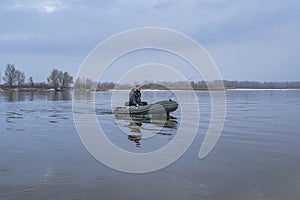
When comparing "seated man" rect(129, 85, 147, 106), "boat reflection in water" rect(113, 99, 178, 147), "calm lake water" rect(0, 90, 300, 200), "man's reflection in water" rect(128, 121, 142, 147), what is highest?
"seated man" rect(129, 85, 147, 106)

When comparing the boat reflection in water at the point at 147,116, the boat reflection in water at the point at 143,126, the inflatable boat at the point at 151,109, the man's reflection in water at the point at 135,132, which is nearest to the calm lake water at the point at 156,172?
the man's reflection in water at the point at 135,132

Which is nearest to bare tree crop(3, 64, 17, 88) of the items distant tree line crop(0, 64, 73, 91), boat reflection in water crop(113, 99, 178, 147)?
distant tree line crop(0, 64, 73, 91)

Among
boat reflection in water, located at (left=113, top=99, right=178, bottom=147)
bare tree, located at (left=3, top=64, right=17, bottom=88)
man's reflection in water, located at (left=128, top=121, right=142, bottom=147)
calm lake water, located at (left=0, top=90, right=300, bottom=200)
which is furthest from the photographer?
bare tree, located at (left=3, top=64, right=17, bottom=88)

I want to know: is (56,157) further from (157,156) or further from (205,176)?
(205,176)

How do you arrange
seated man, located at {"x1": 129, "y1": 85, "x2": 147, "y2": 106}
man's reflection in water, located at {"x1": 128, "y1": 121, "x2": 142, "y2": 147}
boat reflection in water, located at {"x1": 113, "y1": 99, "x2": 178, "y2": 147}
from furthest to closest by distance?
1. seated man, located at {"x1": 129, "y1": 85, "x2": 147, "y2": 106}
2. boat reflection in water, located at {"x1": 113, "y1": 99, "x2": 178, "y2": 147}
3. man's reflection in water, located at {"x1": 128, "y1": 121, "x2": 142, "y2": 147}

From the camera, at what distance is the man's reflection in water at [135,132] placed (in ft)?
48.4

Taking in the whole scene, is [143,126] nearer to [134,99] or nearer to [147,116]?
[147,116]

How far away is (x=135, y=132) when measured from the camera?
56.6 ft

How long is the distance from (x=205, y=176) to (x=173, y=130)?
8.86 metres

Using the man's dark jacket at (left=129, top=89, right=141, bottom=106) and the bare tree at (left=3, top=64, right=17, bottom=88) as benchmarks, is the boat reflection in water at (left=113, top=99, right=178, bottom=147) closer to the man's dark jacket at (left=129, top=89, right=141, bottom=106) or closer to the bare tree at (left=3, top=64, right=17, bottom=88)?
the man's dark jacket at (left=129, top=89, right=141, bottom=106)

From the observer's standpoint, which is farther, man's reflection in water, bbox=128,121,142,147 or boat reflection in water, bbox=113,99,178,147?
boat reflection in water, bbox=113,99,178,147

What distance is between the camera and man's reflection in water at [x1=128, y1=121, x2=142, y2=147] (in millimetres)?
14742

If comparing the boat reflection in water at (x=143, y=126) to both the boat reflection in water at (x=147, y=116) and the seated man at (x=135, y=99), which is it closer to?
the boat reflection in water at (x=147, y=116)

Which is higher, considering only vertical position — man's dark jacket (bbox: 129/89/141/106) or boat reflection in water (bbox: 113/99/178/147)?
man's dark jacket (bbox: 129/89/141/106)
